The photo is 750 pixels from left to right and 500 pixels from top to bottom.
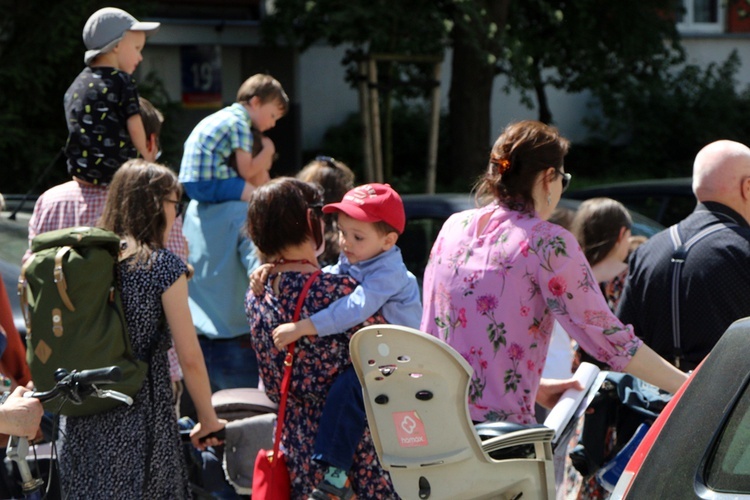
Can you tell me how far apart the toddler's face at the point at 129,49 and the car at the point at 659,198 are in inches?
151

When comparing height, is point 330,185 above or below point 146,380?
above

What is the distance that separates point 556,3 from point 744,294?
12.5 meters

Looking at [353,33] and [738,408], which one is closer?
[738,408]

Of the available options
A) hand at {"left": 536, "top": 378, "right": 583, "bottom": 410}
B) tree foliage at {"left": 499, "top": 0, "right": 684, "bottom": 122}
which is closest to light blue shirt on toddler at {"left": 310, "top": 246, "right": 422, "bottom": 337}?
hand at {"left": 536, "top": 378, "right": 583, "bottom": 410}

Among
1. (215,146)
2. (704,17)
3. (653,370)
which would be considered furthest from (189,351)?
(704,17)

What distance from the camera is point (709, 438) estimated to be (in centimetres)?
231

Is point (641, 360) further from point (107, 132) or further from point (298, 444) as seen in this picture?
point (107, 132)

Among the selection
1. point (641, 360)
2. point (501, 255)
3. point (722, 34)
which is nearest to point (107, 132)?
point (501, 255)

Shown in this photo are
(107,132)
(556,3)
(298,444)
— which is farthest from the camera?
(556,3)

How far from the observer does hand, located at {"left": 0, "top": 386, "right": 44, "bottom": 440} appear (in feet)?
10.2

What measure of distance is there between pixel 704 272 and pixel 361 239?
1.22m

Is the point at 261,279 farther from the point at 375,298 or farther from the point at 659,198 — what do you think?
the point at 659,198

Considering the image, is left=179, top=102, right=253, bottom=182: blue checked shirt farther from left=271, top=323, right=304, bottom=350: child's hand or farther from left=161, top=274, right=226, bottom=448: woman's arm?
left=271, top=323, right=304, bottom=350: child's hand

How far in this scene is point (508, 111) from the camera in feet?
79.4
